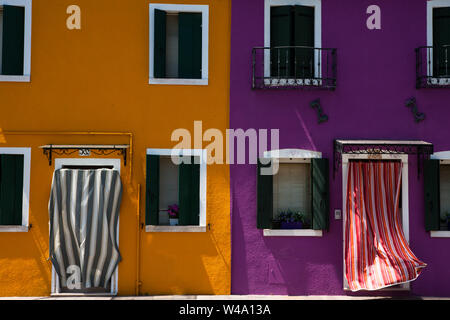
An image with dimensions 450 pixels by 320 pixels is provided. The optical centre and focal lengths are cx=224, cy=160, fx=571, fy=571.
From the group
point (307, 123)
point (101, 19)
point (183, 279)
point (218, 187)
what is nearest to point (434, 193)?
point (307, 123)

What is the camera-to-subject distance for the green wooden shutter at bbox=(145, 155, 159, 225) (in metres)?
10.6

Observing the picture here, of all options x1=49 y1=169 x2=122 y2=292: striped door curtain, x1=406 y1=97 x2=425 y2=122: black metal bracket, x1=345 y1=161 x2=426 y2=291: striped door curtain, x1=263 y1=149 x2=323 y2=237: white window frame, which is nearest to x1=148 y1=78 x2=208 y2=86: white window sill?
x1=263 y1=149 x2=323 y2=237: white window frame

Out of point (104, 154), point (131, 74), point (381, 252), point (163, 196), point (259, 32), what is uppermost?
point (259, 32)

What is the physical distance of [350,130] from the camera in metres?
10.9

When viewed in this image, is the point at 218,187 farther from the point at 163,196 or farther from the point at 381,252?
the point at 381,252

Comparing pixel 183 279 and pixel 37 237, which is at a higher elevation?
pixel 37 237

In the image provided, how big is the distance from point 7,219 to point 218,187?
3946 mm

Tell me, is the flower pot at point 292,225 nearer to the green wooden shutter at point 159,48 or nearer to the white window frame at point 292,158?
the white window frame at point 292,158

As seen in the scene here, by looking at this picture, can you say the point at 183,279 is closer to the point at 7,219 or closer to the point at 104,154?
the point at 104,154

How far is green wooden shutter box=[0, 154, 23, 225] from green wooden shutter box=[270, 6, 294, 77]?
16.8 feet

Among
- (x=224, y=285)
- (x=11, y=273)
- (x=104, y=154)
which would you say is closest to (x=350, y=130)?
(x=224, y=285)

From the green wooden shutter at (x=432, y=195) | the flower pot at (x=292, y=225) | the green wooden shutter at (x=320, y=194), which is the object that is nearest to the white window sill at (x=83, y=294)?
the flower pot at (x=292, y=225)

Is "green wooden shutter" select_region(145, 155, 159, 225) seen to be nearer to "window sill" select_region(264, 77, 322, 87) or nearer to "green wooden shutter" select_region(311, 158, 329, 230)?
"window sill" select_region(264, 77, 322, 87)

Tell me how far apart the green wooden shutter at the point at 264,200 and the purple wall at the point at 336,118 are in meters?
0.19
